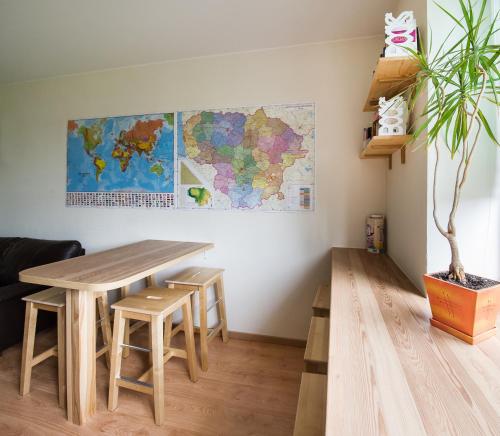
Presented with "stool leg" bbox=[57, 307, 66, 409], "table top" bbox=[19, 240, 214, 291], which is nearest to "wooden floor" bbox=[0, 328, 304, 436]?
"stool leg" bbox=[57, 307, 66, 409]

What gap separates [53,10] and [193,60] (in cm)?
103

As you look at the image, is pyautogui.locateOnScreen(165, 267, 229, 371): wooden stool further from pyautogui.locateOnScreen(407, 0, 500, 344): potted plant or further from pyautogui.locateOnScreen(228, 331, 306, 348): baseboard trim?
pyautogui.locateOnScreen(407, 0, 500, 344): potted plant

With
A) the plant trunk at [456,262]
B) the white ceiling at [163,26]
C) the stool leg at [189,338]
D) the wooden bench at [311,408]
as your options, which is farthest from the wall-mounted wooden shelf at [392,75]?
the stool leg at [189,338]

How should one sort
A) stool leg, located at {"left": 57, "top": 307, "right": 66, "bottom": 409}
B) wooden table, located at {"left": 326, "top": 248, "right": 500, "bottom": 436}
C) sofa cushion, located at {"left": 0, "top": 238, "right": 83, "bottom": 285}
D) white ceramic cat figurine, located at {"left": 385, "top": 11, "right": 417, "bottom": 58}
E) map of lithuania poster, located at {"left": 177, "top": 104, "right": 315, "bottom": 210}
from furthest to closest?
1. sofa cushion, located at {"left": 0, "top": 238, "right": 83, "bottom": 285}
2. map of lithuania poster, located at {"left": 177, "top": 104, "right": 315, "bottom": 210}
3. stool leg, located at {"left": 57, "top": 307, "right": 66, "bottom": 409}
4. white ceramic cat figurine, located at {"left": 385, "top": 11, "right": 417, "bottom": 58}
5. wooden table, located at {"left": 326, "top": 248, "right": 500, "bottom": 436}

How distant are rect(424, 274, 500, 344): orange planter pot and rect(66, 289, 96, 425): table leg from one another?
1623 mm

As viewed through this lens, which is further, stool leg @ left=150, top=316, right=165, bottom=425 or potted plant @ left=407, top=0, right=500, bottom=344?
stool leg @ left=150, top=316, right=165, bottom=425

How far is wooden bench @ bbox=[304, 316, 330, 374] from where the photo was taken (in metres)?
1.24

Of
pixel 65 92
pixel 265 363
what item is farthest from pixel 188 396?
pixel 65 92

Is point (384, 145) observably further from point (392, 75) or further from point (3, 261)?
point (3, 261)

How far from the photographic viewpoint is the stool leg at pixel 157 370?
150cm

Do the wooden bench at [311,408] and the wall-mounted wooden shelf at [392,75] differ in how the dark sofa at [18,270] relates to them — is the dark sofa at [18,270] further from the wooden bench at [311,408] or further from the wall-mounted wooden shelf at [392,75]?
the wall-mounted wooden shelf at [392,75]

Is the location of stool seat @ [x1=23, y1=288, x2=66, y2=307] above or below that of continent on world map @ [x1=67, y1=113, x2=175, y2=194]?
below

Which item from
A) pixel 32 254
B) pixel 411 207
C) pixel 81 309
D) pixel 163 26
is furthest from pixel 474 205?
pixel 32 254

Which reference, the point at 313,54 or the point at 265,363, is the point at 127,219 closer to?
the point at 265,363
